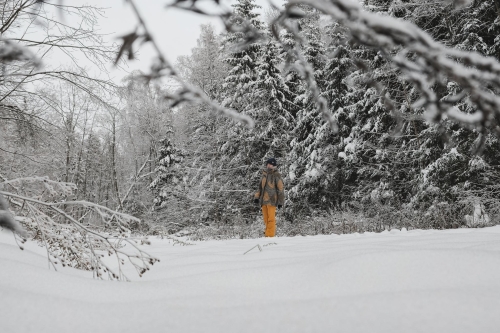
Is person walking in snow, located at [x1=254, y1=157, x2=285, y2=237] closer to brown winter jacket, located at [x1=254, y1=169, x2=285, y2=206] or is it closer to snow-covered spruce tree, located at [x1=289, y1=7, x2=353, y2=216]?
brown winter jacket, located at [x1=254, y1=169, x2=285, y2=206]

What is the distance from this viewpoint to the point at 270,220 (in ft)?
24.5

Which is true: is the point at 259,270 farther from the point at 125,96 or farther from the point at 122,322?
the point at 125,96

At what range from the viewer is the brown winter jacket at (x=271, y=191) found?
25.1ft

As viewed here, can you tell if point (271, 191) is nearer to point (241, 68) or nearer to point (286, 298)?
point (286, 298)

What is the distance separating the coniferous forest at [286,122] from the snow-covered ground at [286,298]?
16.1 inches

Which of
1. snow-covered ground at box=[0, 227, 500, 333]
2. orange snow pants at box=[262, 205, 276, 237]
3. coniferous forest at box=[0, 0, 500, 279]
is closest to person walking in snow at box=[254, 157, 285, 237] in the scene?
→ orange snow pants at box=[262, 205, 276, 237]

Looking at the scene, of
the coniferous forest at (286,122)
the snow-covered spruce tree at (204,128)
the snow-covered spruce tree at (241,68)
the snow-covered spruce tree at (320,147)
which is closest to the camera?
the coniferous forest at (286,122)

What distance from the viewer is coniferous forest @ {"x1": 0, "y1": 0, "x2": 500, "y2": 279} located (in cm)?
72

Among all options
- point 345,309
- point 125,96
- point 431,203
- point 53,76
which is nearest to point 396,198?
point 431,203

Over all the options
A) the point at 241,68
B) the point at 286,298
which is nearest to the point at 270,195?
the point at 286,298

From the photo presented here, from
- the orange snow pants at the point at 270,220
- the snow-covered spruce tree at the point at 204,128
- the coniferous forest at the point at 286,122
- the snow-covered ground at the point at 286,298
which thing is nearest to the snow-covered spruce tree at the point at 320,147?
the coniferous forest at the point at 286,122

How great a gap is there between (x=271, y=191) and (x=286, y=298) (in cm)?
612

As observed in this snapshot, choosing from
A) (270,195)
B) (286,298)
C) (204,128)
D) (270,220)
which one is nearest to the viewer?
(286,298)

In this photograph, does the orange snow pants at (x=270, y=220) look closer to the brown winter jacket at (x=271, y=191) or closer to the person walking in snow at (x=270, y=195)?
the person walking in snow at (x=270, y=195)
